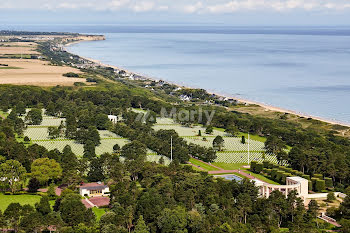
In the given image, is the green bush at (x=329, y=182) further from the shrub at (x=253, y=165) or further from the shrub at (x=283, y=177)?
the shrub at (x=253, y=165)

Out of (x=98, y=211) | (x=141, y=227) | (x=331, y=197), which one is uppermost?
(x=141, y=227)

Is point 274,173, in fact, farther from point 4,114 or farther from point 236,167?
point 4,114

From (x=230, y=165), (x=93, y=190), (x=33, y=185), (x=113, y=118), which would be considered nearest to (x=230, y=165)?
(x=230, y=165)

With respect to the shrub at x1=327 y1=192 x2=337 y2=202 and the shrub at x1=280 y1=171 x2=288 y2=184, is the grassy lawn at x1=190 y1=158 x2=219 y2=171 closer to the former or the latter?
the shrub at x1=280 y1=171 x2=288 y2=184

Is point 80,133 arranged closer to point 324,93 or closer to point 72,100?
point 72,100

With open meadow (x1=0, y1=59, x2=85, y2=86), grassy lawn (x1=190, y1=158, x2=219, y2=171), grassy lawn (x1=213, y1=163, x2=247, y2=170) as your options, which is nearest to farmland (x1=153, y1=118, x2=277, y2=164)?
grassy lawn (x1=213, y1=163, x2=247, y2=170)

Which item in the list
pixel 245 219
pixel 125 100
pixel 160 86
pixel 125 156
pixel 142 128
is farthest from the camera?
pixel 160 86

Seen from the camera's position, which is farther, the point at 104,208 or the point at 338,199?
the point at 338,199

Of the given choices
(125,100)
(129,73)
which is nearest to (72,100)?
(125,100)

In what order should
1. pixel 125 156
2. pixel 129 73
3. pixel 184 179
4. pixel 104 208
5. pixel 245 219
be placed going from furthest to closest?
pixel 129 73 → pixel 125 156 → pixel 184 179 → pixel 104 208 → pixel 245 219
